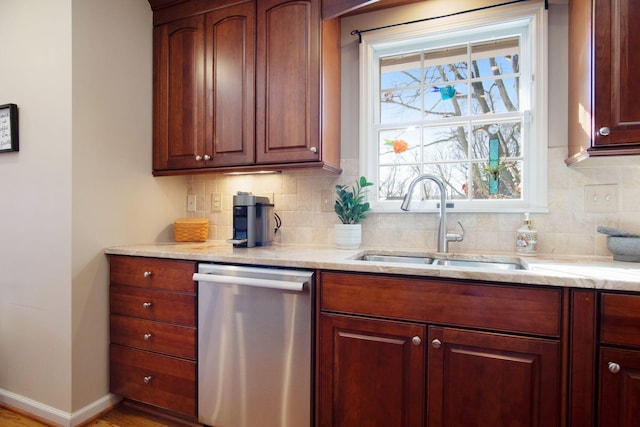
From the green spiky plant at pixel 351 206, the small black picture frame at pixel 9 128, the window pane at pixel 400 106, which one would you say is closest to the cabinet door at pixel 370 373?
the green spiky plant at pixel 351 206

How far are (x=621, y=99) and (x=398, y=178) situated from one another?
1.06 metres

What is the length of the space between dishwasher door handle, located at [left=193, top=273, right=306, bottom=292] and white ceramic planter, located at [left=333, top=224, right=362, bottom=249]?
524mm

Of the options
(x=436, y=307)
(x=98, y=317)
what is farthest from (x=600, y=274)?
(x=98, y=317)

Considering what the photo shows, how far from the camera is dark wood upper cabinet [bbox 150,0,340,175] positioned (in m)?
1.84

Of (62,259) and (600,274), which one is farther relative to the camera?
(62,259)

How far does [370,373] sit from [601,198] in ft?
4.54

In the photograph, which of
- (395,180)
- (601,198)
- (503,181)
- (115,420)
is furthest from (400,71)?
(115,420)

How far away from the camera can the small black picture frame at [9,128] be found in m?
1.91

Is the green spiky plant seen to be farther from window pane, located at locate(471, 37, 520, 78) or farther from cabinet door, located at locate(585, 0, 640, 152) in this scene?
cabinet door, located at locate(585, 0, 640, 152)

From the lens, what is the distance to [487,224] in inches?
72.2

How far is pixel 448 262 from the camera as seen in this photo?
1772 millimetres

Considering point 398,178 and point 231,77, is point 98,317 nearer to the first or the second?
point 231,77

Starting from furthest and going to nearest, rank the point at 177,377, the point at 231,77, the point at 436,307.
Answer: the point at 231,77
the point at 177,377
the point at 436,307

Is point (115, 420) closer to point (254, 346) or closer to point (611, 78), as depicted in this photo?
point (254, 346)
